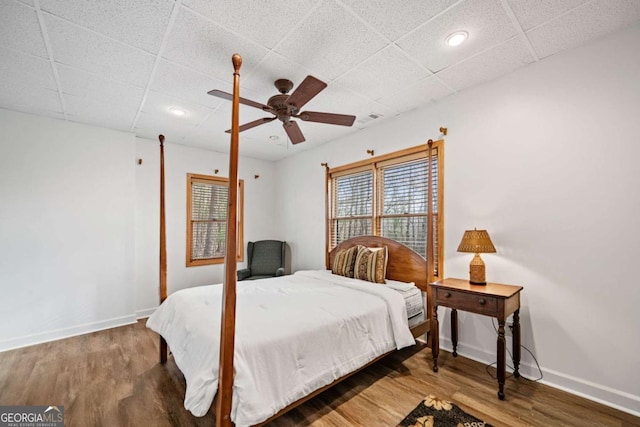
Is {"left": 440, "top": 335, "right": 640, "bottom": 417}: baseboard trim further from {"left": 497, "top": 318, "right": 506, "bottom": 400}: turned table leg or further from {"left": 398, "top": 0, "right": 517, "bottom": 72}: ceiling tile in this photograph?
{"left": 398, "top": 0, "right": 517, "bottom": 72}: ceiling tile

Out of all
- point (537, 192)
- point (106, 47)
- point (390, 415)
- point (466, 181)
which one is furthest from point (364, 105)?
point (390, 415)

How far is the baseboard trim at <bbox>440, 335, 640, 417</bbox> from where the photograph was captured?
1.97 metres

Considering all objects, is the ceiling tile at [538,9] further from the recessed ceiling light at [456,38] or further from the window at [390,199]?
the window at [390,199]

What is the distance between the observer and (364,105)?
10.5ft

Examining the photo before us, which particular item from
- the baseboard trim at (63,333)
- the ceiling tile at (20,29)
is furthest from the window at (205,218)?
the ceiling tile at (20,29)

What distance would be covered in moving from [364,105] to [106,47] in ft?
8.00

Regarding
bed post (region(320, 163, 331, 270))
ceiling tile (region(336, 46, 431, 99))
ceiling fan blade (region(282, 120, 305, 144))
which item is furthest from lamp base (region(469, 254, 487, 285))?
bed post (region(320, 163, 331, 270))

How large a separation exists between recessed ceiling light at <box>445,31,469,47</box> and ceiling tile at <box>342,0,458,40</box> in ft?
0.99

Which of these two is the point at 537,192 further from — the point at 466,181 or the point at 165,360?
the point at 165,360

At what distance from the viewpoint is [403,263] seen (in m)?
3.36

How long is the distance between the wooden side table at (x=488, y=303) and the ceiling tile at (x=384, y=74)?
2007mm

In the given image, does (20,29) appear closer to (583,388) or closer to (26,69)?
(26,69)

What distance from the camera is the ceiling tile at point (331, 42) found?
6.18 feet

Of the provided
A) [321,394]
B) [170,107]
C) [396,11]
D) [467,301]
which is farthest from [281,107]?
[321,394]
